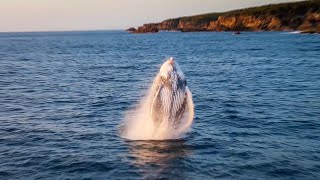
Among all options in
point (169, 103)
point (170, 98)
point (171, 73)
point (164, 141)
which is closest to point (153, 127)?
point (164, 141)

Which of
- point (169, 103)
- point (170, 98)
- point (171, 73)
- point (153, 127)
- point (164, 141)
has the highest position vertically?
point (171, 73)

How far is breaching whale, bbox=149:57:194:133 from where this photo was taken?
20.0 meters

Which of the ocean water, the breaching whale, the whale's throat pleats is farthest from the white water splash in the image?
the ocean water

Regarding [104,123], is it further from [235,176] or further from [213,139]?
[235,176]

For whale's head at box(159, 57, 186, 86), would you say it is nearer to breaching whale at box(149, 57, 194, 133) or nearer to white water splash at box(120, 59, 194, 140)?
breaching whale at box(149, 57, 194, 133)

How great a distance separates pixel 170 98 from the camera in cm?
2056

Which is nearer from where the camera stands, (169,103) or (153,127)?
(169,103)

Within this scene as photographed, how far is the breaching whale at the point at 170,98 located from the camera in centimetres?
1995

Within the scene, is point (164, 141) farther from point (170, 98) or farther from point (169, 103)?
point (170, 98)

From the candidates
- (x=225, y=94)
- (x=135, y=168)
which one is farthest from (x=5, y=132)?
(x=225, y=94)

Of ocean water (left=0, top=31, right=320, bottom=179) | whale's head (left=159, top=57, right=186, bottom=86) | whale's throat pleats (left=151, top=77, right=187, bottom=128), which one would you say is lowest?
ocean water (left=0, top=31, right=320, bottom=179)

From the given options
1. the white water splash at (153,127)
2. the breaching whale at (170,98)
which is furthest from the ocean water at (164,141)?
the breaching whale at (170,98)

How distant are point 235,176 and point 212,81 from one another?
29.2 meters

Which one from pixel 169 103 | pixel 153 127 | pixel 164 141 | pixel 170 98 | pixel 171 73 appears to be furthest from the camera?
pixel 153 127
